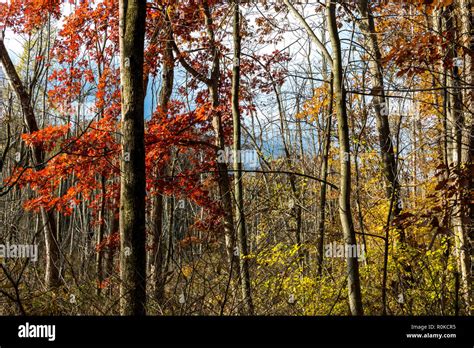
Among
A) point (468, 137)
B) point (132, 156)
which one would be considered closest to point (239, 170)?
point (132, 156)

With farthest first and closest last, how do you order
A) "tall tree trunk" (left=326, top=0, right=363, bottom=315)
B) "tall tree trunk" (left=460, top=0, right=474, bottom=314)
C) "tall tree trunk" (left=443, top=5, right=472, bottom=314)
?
"tall tree trunk" (left=460, top=0, right=474, bottom=314), "tall tree trunk" (left=443, top=5, right=472, bottom=314), "tall tree trunk" (left=326, top=0, right=363, bottom=315)

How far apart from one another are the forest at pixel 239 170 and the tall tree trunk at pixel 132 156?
0.02 m

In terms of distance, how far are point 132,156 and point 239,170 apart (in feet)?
4.66

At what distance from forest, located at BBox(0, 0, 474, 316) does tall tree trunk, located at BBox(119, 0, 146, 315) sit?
2 cm

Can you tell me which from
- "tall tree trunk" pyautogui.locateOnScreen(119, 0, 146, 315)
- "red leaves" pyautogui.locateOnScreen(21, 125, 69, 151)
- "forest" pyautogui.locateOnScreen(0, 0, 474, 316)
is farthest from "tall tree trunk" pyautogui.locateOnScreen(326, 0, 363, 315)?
"red leaves" pyautogui.locateOnScreen(21, 125, 69, 151)

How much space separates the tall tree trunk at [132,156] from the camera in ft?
19.2

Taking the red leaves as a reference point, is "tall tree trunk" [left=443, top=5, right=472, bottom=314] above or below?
below

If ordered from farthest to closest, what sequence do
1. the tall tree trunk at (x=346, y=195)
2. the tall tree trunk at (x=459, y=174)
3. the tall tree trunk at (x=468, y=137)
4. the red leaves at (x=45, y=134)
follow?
the red leaves at (x=45, y=134) < the tall tree trunk at (x=468, y=137) < the tall tree trunk at (x=459, y=174) < the tall tree trunk at (x=346, y=195)

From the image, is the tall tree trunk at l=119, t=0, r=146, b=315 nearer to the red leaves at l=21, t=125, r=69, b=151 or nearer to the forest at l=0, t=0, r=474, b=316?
the forest at l=0, t=0, r=474, b=316

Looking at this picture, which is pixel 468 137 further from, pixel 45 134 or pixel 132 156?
pixel 45 134

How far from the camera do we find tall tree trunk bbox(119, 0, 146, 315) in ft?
19.2

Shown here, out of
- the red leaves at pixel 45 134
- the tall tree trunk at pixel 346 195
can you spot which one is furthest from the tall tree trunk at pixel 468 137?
the red leaves at pixel 45 134

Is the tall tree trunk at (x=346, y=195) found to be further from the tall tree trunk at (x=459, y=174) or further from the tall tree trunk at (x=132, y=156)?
the tall tree trunk at (x=132, y=156)
